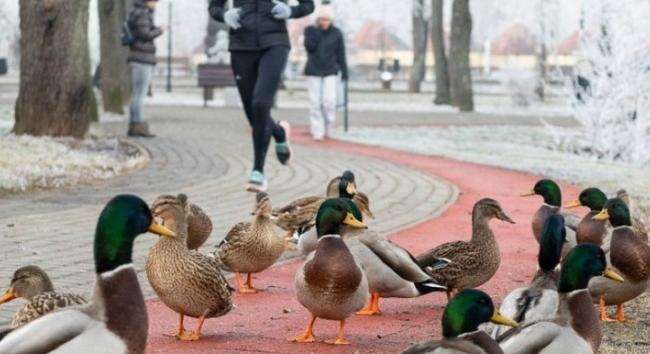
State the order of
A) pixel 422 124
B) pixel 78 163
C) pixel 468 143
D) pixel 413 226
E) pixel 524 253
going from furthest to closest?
pixel 422 124 → pixel 468 143 → pixel 78 163 → pixel 413 226 → pixel 524 253

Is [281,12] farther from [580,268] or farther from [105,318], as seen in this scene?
[105,318]

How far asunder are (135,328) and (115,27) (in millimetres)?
26812

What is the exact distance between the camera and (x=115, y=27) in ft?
103

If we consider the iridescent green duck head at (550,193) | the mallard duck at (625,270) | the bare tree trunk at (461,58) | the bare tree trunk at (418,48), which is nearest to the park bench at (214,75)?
the bare tree trunk at (461,58)

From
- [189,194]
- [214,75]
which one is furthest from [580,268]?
[214,75]

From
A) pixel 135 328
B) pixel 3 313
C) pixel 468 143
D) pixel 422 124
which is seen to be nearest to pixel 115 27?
pixel 422 124

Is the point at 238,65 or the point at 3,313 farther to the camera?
the point at 238,65

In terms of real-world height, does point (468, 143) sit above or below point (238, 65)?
below

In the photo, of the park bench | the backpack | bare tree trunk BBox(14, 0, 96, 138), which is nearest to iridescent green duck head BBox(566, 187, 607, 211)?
bare tree trunk BBox(14, 0, 96, 138)

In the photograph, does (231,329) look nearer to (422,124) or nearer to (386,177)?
(386,177)

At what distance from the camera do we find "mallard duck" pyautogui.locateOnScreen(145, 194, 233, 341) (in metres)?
7.50

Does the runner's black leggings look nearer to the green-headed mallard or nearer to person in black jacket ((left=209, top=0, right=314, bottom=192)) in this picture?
person in black jacket ((left=209, top=0, right=314, bottom=192))

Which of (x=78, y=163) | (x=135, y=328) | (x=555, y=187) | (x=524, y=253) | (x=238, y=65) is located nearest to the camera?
(x=135, y=328)

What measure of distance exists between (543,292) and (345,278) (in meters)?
1.00
